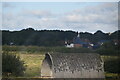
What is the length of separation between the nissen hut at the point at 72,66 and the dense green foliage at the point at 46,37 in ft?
1.84

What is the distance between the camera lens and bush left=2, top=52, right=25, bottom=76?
10.7m

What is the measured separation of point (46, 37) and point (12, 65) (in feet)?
5.71

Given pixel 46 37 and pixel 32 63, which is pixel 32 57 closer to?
pixel 32 63

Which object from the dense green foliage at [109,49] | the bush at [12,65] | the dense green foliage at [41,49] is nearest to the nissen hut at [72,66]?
the dense green foliage at [41,49]

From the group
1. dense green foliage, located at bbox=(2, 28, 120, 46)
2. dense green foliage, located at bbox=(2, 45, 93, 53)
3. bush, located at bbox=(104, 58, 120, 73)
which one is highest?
dense green foliage, located at bbox=(2, 28, 120, 46)

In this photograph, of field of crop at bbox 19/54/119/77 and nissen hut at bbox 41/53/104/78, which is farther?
nissen hut at bbox 41/53/104/78

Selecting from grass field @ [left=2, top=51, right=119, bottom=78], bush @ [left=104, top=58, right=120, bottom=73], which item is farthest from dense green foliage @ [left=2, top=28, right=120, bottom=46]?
bush @ [left=104, top=58, right=120, bottom=73]

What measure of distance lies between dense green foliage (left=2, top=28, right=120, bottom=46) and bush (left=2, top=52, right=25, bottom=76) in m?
0.53

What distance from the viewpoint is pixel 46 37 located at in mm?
11508

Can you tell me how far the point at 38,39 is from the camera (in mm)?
11438

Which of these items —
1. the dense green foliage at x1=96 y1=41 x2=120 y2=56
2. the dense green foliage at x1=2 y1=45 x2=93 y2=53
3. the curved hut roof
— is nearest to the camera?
the dense green foliage at x1=2 y1=45 x2=93 y2=53

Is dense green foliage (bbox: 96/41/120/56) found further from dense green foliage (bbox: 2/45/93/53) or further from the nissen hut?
dense green foliage (bbox: 2/45/93/53)

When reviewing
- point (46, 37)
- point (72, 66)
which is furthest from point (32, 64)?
point (72, 66)

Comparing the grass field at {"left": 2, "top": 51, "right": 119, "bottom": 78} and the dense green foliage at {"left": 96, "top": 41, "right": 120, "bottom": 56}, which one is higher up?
the dense green foliage at {"left": 96, "top": 41, "right": 120, "bottom": 56}
